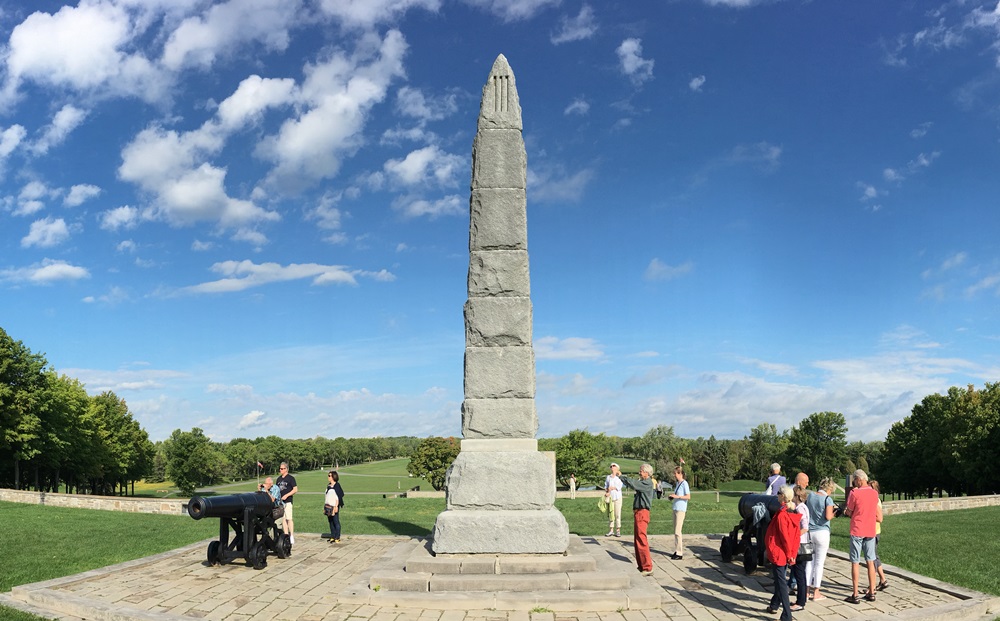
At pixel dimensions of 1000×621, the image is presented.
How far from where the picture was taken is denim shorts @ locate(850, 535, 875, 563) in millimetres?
8492

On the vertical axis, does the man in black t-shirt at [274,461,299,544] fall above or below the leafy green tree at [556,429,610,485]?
above

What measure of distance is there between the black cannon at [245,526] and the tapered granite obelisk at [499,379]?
3423 millimetres

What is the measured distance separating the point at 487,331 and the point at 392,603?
163 inches

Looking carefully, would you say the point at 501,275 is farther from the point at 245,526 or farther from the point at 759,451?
the point at 759,451

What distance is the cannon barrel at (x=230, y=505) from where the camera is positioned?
9.95 metres

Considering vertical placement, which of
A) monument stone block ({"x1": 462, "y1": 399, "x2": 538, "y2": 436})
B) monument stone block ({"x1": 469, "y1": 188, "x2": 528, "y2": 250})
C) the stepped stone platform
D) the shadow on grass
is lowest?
the shadow on grass

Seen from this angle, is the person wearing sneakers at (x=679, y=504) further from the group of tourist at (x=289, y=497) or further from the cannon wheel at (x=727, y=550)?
the group of tourist at (x=289, y=497)

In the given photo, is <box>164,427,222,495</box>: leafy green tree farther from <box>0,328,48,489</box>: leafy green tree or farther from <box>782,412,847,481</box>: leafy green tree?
<box>782,412,847,481</box>: leafy green tree

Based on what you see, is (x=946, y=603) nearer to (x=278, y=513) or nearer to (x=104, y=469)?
(x=278, y=513)

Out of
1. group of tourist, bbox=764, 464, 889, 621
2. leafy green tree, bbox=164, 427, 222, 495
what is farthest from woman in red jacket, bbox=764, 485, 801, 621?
leafy green tree, bbox=164, 427, 222, 495

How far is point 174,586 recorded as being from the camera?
933cm

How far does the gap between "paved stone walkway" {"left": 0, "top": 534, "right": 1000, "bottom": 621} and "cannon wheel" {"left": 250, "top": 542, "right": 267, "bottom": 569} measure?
146 millimetres

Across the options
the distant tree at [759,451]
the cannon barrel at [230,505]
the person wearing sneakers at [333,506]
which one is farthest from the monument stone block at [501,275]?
the distant tree at [759,451]

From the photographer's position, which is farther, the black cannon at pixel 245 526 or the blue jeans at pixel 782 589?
the black cannon at pixel 245 526
